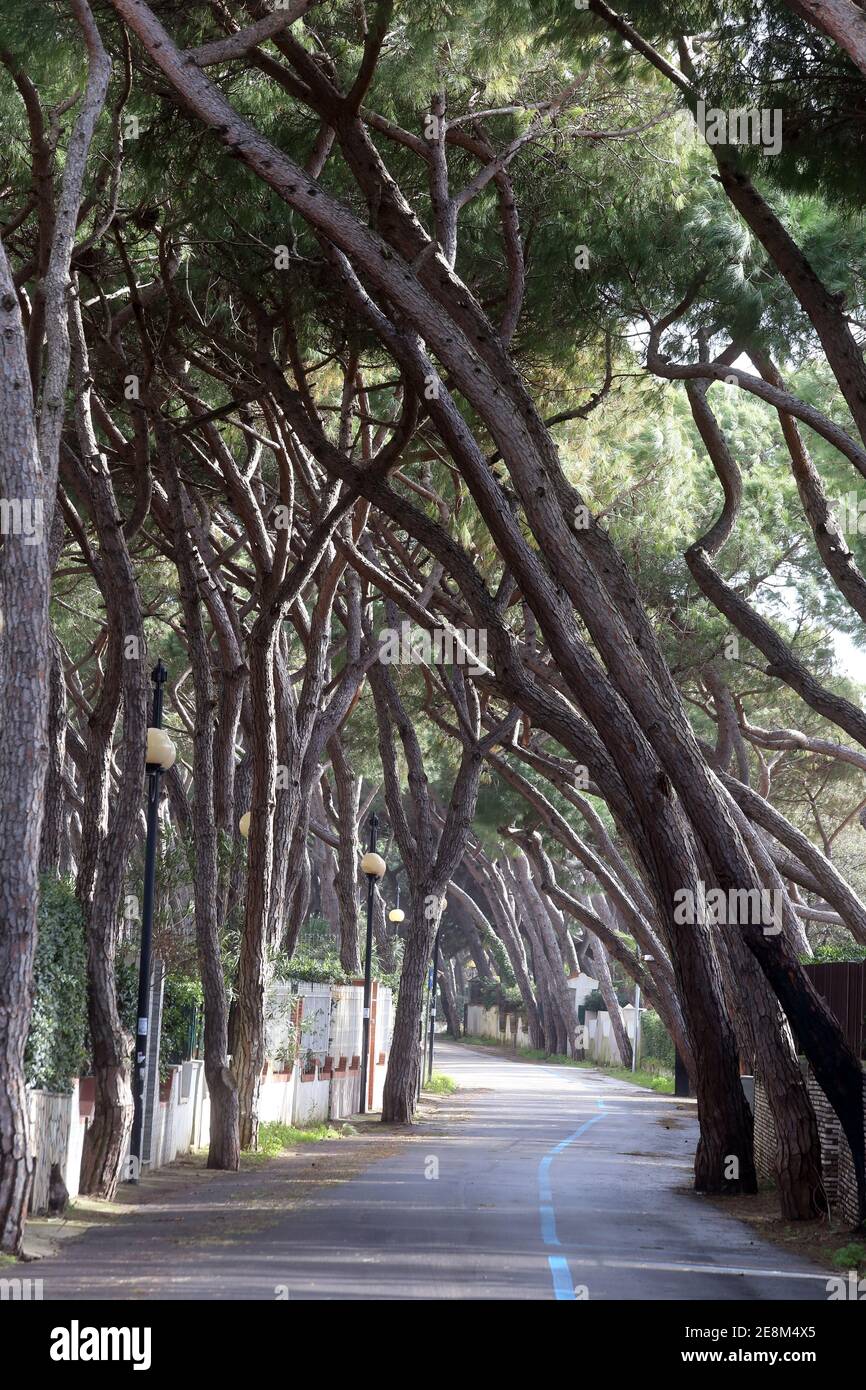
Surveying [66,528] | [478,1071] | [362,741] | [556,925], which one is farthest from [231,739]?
[556,925]

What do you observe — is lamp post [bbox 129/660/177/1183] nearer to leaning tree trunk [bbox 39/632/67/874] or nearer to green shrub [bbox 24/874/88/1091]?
leaning tree trunk [bbox 39/632/67/874]

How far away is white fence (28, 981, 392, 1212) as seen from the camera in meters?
11.0

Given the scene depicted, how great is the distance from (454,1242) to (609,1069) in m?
38.9

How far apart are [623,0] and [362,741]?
20265 millimetres

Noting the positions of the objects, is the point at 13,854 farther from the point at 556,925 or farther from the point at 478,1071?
the point at 556,925

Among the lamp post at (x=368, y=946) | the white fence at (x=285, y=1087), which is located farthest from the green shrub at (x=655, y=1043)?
the lamp post at (x=368, y=946)

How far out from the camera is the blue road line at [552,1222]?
807cm

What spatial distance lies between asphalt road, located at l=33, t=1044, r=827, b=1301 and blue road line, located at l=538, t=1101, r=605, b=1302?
0.05ft

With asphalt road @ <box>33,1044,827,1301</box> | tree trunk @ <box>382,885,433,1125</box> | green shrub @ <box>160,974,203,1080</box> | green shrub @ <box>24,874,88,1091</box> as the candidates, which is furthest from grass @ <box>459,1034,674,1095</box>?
green shrub @ <box>24,874,88,1091</box>

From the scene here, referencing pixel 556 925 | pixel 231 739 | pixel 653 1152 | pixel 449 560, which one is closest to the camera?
pixel 449 560

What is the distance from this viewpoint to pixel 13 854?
8633mm

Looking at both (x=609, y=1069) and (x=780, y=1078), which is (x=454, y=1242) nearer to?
(x=780, y=1078)

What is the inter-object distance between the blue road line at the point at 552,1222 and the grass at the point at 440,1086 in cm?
1001

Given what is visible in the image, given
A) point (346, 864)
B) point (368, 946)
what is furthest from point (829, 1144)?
point (346, 864)
